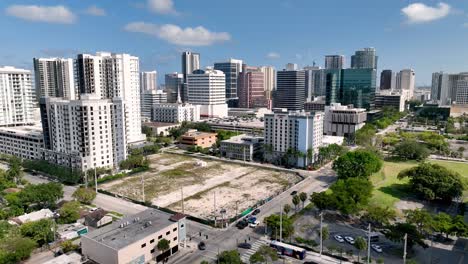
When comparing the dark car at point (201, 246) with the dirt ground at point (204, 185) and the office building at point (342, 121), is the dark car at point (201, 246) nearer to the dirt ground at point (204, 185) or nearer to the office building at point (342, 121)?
the dirt ground at point (204, 185)

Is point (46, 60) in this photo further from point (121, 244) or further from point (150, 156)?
point (121, 244)

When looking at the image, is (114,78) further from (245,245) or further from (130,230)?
(245,245)

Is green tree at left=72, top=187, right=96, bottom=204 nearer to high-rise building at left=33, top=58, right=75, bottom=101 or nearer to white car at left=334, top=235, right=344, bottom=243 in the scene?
white car at left=334, top=235, right=344, bottom=243

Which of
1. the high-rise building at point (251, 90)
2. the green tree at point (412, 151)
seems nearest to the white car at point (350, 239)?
the green tree at point (412, 151)

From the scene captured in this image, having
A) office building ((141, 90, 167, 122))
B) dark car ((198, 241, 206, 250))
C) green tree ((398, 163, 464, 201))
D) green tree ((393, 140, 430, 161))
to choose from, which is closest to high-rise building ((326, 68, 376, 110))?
green tree ((393, 140, 430, 161))

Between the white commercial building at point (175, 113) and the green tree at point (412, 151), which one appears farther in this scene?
the white commercial building at point (175, 113)

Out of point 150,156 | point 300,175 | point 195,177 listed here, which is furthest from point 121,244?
point 150,156
